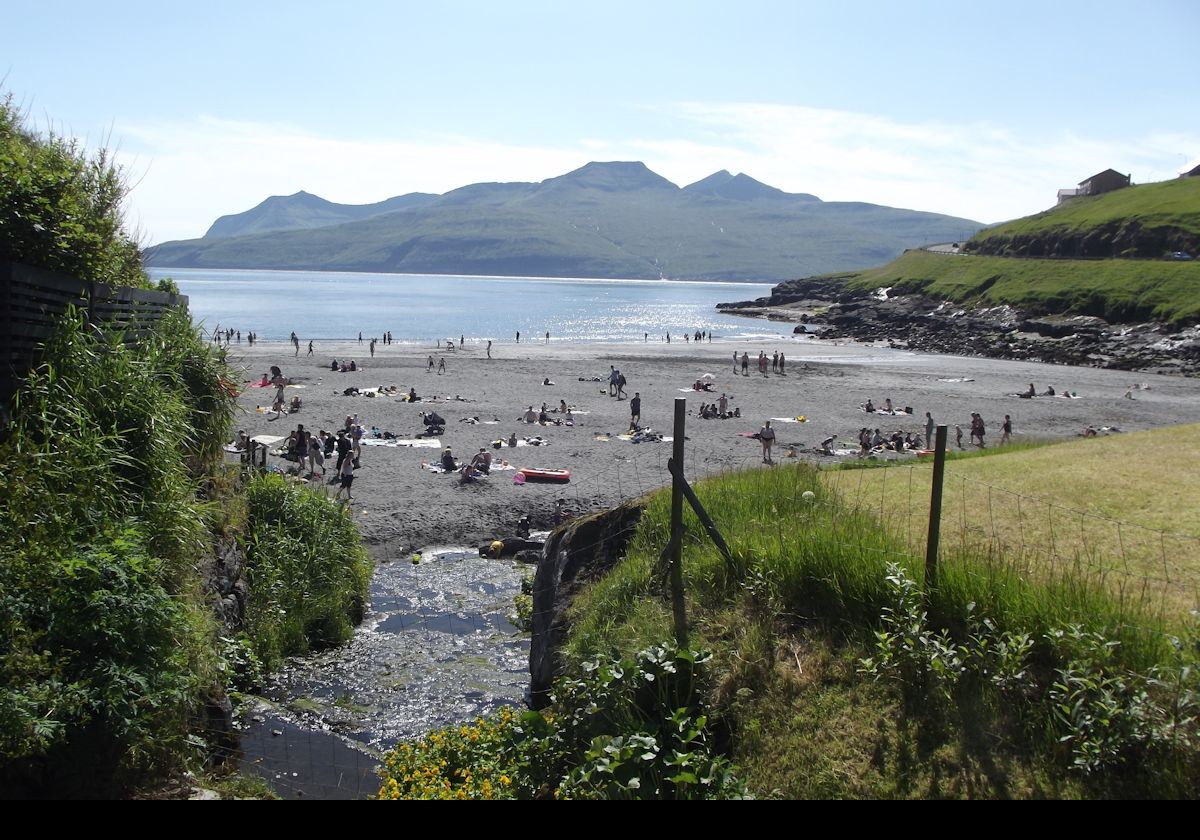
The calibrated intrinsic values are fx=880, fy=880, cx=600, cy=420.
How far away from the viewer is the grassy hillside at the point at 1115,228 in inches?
3932

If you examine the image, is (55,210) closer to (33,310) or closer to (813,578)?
(33,310)

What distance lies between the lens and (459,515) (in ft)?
70.7

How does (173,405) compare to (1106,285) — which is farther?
(1106,285)

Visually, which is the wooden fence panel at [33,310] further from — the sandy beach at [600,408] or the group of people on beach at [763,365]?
the group of people on beach at [763,365]

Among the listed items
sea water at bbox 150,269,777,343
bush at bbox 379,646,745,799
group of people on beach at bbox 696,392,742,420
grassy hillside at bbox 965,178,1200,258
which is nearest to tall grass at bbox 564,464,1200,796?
bush at bbox 379,646,745,799

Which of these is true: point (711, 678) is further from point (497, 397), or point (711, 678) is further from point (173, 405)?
point (497, 397)

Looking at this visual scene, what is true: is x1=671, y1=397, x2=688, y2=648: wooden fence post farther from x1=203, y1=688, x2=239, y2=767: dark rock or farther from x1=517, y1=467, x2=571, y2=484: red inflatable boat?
x1=517, y1=467, x2=571, y2=484: red inflatable boat

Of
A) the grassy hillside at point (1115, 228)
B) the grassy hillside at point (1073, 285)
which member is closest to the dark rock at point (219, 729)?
the grassy hillside at point (1073, 285)

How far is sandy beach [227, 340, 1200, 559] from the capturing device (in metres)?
22.8

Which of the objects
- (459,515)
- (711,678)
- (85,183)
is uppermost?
(85,183)

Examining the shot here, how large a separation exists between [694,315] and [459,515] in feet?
480

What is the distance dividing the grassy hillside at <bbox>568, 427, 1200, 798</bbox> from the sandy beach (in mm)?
→ 9349
